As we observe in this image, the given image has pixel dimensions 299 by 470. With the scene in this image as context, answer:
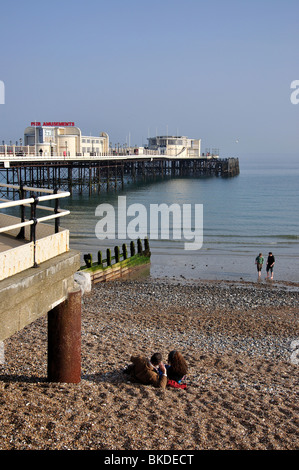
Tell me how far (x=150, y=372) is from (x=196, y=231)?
1045 inches

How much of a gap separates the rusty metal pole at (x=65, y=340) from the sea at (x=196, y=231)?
13633mm

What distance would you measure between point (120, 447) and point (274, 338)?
22.4 feet

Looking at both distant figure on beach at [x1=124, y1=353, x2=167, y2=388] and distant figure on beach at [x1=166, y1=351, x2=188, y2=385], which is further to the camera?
distant figure on beach at [x1=166, y1=351, x2=188, y2=385]

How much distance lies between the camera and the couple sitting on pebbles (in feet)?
23.0

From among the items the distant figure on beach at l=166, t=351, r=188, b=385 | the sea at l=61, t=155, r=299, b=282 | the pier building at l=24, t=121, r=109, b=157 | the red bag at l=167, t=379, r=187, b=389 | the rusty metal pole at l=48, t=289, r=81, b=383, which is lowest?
the sea at l=61, t=155, r=299, b=282

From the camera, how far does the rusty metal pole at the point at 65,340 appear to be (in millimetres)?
5918

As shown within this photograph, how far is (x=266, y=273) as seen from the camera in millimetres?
20969

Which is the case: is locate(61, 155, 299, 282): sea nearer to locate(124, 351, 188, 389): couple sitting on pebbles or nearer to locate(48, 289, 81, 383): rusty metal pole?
locate(124, 351, 188, 389): couple sitting on pebbles

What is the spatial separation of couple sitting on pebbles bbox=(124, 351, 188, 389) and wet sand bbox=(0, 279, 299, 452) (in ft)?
0.39

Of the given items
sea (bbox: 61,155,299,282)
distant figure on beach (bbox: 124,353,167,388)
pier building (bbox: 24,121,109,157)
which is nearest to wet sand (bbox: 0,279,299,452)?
distant figure on beach (bbox: 124,353,167,388)

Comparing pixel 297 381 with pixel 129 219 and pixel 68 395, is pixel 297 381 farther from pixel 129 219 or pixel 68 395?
pixel 129 219

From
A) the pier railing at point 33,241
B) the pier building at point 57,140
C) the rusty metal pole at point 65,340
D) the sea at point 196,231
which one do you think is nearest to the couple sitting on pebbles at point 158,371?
the rusty metal pole at point 65,340

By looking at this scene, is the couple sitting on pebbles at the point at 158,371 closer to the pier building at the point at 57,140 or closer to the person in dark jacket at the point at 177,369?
the person in dark jacket at the point at 177,369

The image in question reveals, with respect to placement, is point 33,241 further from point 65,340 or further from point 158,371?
point 158,371
